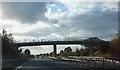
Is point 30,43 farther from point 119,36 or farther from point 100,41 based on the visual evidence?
point 119,36

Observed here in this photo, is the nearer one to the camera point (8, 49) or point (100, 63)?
point (100, 63)

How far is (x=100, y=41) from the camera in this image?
131 meters

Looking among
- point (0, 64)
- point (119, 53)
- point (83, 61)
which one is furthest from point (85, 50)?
point (0, 64)

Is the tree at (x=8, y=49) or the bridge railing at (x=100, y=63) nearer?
the bridge railing at (x=100, y=63)

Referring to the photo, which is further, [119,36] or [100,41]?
[100,41]

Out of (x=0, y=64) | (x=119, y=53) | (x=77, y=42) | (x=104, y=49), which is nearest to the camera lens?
(x=0, y=64)

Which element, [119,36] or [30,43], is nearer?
[119,36]

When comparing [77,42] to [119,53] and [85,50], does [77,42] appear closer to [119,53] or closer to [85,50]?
[85,50]

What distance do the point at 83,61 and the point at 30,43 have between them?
88.6 meters

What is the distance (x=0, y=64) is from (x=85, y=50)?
126m

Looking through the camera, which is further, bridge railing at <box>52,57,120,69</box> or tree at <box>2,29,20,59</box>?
tree at <box>2,29,20,59</box>

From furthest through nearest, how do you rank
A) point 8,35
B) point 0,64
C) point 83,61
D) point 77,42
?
point 77,42 < point 8,35 < point 83,61 < point 0,64

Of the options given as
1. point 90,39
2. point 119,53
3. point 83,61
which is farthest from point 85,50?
point 83,61

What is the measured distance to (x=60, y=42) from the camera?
140 metres
